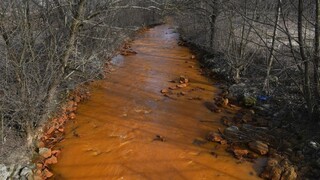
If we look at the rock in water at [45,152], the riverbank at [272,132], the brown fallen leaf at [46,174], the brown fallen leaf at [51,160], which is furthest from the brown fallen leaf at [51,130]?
the riverbank at [272,132]

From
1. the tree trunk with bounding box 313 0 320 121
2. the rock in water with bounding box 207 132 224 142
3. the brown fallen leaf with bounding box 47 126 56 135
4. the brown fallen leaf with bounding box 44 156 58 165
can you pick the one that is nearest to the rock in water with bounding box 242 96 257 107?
the tree trunk with bounding box 313 0 320 121

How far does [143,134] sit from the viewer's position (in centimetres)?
859

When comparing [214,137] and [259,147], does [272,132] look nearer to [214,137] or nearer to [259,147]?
[259,147]

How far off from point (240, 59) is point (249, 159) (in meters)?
5.29

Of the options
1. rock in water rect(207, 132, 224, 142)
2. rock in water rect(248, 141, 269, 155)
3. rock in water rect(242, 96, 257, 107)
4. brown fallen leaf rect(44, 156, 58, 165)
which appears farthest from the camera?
rock in water rect(242, 96, 257, 107)

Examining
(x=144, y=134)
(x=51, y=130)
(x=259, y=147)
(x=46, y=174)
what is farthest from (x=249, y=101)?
(x=46, y=174)

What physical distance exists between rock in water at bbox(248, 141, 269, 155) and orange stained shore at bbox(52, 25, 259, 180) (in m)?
0.55

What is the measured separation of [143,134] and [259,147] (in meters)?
2.76

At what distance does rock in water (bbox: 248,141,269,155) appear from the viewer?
773cm

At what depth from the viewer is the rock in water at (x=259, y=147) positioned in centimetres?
773

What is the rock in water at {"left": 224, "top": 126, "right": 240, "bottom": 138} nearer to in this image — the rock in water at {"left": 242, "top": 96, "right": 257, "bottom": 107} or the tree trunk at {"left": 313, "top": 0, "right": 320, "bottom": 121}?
the rock in water at {"left": 242, "top": 96, "right": 257, "bottom": 107}

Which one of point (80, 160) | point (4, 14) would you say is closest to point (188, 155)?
point (80, 160)

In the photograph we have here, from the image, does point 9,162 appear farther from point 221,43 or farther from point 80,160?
point 221,43

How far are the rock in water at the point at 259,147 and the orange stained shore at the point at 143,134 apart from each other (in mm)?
551
